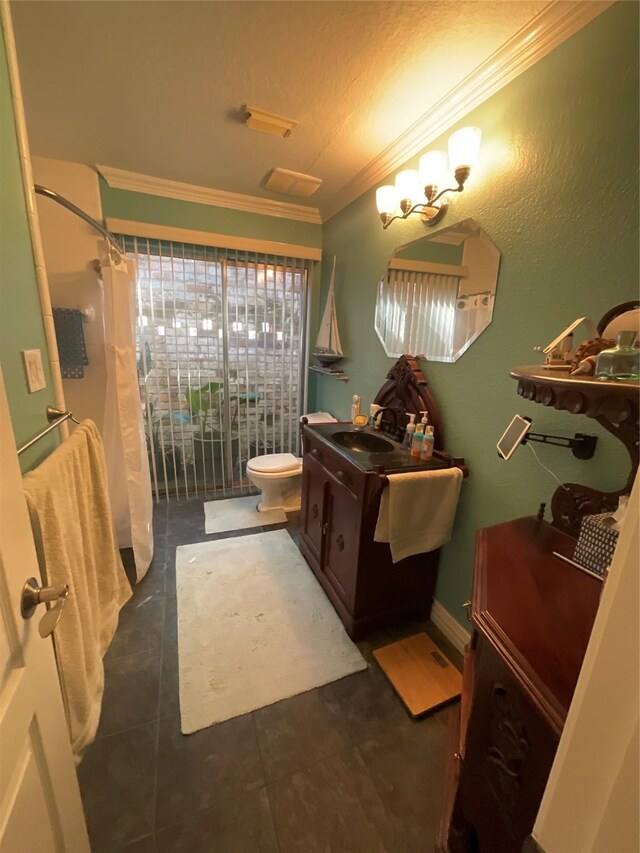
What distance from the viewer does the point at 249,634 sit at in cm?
162

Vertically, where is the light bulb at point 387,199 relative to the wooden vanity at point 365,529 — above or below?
above

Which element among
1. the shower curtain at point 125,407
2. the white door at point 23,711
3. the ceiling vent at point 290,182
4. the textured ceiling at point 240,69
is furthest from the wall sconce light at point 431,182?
the white door at point 23,711

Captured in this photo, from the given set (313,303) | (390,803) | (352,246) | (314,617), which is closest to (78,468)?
(314,617)

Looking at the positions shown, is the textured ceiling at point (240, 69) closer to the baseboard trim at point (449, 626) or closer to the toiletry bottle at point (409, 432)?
the toiletry bottle at point (409, 432)

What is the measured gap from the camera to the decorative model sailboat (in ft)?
8.49

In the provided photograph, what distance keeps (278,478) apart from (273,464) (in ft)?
0.40

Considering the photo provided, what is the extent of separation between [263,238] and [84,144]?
3.93 feet

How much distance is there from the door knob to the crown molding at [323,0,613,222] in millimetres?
2031

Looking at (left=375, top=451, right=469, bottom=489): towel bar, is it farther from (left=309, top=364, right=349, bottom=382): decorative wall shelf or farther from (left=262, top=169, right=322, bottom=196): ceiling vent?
(left=262, top=169, right=322, bottom=196): ceiling vent

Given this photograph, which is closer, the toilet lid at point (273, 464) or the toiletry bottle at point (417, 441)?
the toiletry bottle at point (417, 441)

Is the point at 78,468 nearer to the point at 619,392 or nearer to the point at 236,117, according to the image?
the point at 619,392

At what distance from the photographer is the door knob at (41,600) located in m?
0.59

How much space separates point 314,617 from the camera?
1.74 meters

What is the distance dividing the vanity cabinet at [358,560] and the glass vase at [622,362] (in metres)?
0.85
